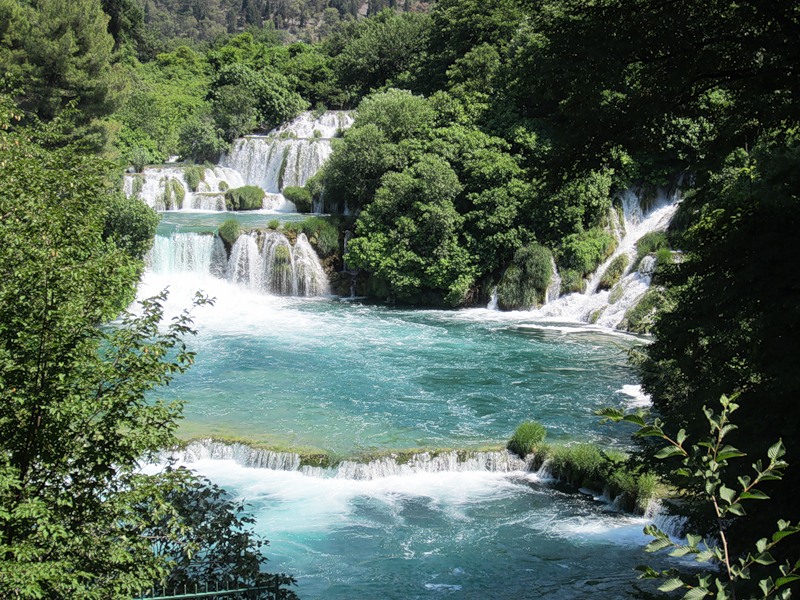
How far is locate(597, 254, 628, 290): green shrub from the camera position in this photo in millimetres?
25531

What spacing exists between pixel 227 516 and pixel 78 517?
6.26 feet

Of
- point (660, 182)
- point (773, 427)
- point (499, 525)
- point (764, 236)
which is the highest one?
point (660, 182)

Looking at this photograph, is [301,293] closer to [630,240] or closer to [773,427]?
[630,240]

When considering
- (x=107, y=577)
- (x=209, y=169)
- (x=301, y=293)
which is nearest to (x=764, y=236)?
(x=107, y=577)

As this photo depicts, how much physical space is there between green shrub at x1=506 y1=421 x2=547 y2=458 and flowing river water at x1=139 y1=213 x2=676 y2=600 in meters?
0.45

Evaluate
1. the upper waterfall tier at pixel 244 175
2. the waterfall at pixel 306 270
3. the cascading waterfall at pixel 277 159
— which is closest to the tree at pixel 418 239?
the waterfall at pixel 306 270

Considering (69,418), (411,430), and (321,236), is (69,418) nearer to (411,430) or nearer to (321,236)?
(411,430)

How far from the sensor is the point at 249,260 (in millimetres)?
27859

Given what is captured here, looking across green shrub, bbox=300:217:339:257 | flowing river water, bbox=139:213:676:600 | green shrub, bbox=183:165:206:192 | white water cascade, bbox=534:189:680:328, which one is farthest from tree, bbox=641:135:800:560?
green shrub, bbox=183:165:206:192

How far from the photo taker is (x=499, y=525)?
12.0m

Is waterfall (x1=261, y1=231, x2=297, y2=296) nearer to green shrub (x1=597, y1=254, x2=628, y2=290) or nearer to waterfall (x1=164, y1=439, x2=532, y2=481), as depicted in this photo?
green shrub (x1=597, y1=254, x2=628, y2=290)

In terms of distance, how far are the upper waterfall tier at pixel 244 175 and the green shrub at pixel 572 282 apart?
13.8 metres

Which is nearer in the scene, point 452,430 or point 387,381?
point 452,430

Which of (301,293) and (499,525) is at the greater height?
(301,293)
